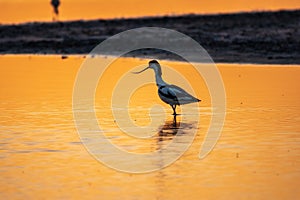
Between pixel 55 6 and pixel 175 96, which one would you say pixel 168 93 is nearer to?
pixel 175 96

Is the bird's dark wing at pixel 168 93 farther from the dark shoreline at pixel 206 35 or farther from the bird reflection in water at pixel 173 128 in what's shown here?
the dark shoreline at pixel 206 35

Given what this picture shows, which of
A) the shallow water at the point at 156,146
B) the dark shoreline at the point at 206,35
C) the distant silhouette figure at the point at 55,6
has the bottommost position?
the shallow water at the point at 156,146

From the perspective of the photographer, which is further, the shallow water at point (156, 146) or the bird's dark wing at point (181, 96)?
the bird's dark wing at point (181, 96)

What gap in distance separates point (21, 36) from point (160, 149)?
2912 cm

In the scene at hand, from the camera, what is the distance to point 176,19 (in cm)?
4403

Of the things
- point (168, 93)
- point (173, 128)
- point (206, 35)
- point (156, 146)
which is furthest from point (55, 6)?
point (156, 146)

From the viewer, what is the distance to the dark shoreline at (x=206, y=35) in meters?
29.5

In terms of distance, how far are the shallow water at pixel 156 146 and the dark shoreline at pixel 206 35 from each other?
8.13 metres

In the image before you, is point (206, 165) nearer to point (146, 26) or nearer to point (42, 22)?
point (146, 26)

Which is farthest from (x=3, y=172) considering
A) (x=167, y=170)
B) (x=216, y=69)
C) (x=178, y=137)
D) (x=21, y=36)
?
(x=21, y=36)

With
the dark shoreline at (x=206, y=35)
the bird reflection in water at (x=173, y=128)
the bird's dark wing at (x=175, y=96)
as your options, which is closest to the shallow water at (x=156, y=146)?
the bird reflection in water at (x=173, y=128)

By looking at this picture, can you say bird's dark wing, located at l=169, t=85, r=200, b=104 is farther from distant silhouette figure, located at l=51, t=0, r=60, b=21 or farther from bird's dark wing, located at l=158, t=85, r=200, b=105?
distant silhouette figure, located at l=51, t=0, r=60, b=21

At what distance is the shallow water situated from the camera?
31.3 ft

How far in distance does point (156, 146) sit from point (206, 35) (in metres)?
23.6
